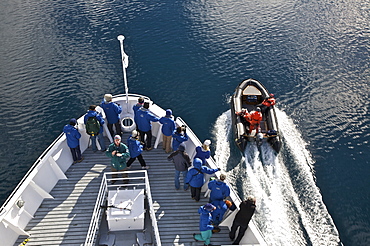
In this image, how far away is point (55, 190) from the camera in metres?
10.7

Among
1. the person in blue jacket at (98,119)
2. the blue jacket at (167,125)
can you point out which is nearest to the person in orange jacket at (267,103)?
the blue jacket at (167,125)

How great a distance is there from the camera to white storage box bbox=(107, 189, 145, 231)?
30.4ft

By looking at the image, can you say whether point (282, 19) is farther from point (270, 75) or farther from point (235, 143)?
point (235, 143)

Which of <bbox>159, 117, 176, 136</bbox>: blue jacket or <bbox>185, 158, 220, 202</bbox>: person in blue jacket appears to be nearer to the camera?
<bbox>185, 158, 220, 202</bbox>: person in blue jacket

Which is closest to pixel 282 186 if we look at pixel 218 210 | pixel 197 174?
pixel 218 210

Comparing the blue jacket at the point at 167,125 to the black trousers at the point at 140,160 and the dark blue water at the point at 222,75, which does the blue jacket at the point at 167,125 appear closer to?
the black trousers at the point at 140,160

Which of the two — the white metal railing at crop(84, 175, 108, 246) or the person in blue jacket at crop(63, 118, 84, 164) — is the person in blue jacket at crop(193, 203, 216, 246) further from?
the person in blue jacket at crop(63, 118, 84, 164)

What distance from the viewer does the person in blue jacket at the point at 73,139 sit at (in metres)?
10.8

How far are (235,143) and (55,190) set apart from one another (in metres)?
10.4

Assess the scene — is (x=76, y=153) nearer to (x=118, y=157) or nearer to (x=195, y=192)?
(x=118, y=157)

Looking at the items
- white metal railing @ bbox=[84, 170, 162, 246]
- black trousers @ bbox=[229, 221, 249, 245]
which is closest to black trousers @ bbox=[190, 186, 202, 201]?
white metal railing @ bbox=[84, 170, 162, 246]

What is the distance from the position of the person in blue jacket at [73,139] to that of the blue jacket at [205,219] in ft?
16.8

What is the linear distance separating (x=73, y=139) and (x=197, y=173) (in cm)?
459

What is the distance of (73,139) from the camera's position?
1109 centimetres
